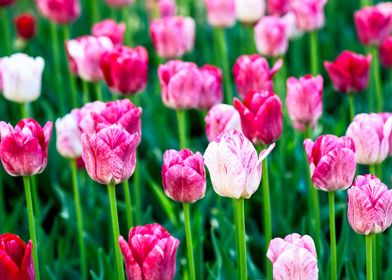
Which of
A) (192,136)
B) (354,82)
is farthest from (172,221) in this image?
(192,136)

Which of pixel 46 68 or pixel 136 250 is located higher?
pixel 46 68

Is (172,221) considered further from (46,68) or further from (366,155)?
(46,68)

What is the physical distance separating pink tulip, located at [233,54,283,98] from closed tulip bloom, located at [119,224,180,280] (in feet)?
3.30

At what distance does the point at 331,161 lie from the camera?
6.37ft

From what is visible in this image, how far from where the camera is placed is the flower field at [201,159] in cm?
184

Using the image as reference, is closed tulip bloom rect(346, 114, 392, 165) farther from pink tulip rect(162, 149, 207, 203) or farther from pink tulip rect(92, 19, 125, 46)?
pink tulip rect(92, 19, 125, 46)

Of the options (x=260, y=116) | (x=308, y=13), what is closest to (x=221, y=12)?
(x=308, y=13)

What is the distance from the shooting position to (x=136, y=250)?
169 cm

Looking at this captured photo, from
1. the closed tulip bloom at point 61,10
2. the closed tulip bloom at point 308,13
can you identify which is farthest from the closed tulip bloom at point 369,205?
the closed tulip bloom at point 61,10

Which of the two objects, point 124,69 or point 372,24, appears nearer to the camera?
point 124,69

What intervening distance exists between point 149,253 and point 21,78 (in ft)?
3.89

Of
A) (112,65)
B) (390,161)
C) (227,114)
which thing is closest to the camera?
(227,114)

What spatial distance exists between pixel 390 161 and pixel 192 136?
0.99 m

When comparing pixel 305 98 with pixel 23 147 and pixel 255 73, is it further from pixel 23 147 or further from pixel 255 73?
pixel 23 147
